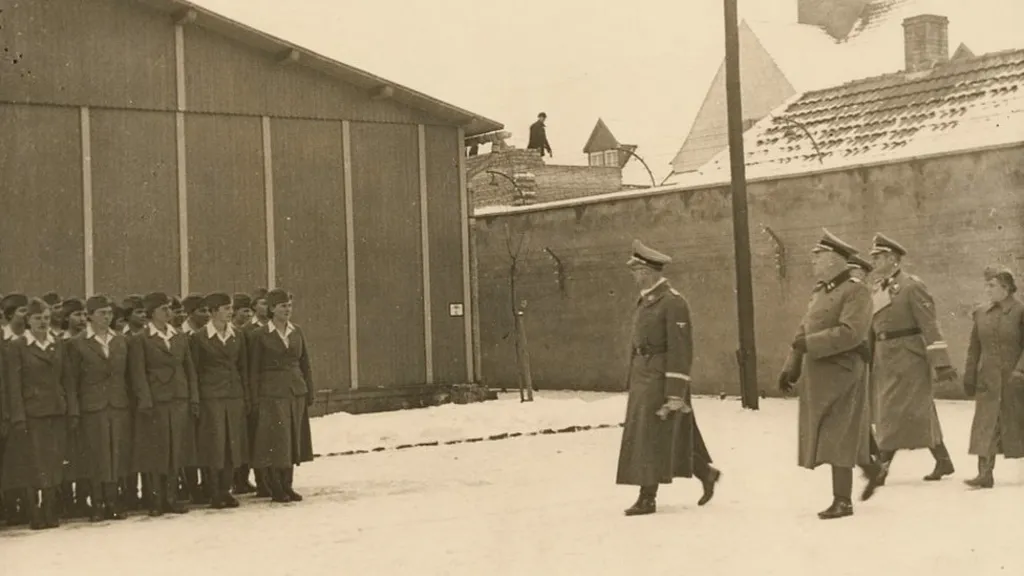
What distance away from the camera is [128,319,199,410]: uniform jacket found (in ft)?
36.9

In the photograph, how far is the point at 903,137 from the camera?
21938 millimetres

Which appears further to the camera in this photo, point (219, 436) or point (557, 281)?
point (557, 281)

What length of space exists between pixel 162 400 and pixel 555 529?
372 cm

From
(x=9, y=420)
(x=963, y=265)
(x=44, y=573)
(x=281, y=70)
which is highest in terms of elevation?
(x=281, y=70)

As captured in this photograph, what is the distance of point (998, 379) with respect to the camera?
1085cm

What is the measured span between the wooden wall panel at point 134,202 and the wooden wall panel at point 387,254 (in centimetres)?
273

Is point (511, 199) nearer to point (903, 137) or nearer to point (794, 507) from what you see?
point (903, 137)

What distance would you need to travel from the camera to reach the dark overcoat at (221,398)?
1143 centimetres

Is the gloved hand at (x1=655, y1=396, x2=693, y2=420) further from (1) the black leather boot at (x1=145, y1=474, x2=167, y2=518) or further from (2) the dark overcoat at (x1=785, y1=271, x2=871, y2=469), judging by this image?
(1) the black leather boot at (x1=145, y1=474, x2=167, y2=518)

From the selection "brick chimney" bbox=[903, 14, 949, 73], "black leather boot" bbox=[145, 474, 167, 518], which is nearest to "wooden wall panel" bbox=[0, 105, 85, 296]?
"black leather boot" bbox=[145, 474, 167, 518]

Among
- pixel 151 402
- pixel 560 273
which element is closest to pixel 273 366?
pixel 151 402

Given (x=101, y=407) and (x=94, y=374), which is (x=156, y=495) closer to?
(x=101, y=407)

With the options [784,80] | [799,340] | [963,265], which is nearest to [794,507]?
[799,340]

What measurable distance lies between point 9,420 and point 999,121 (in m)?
14.7
